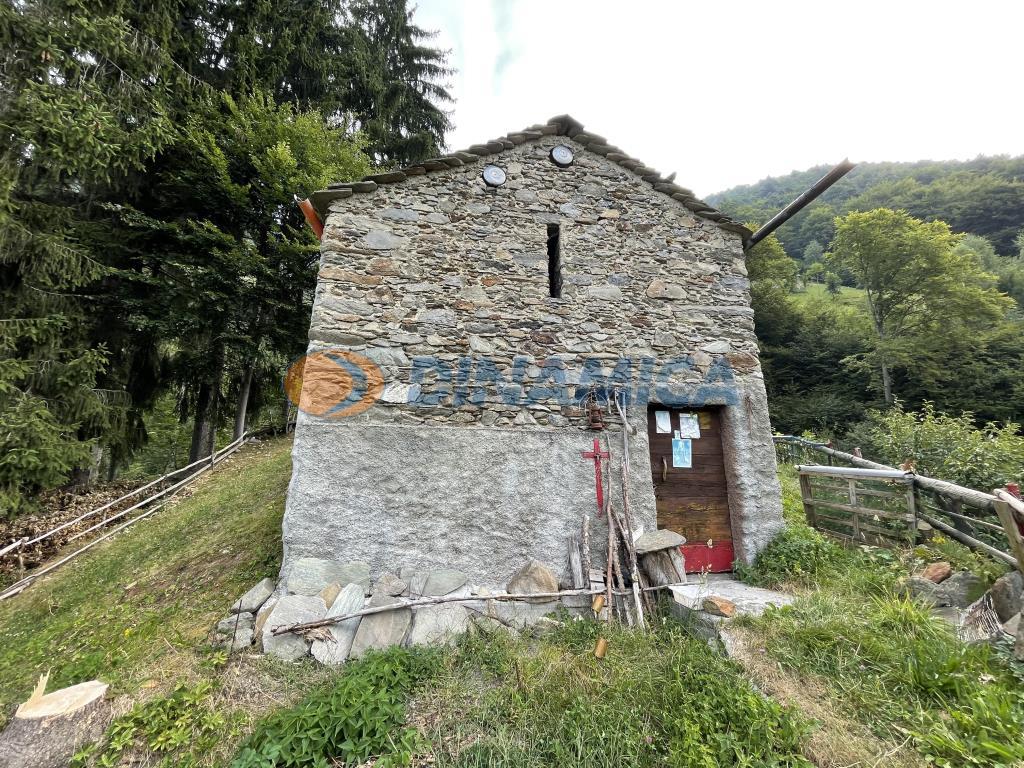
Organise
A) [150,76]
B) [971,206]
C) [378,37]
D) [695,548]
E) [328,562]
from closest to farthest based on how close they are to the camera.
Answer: [328,562], [695,548], [150,76], [378,37], [971,206]

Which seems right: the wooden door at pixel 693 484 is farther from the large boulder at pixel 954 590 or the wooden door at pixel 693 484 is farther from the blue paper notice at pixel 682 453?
the large boulder at pixel 954 590

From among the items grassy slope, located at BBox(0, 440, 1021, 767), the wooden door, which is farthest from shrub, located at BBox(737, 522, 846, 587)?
the wooden door

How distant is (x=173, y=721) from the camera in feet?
8.86

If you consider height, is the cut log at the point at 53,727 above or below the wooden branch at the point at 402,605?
below

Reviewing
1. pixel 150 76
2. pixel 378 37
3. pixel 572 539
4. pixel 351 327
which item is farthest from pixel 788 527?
pixel 378 37

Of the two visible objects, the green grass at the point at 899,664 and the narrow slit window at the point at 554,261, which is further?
the narrow slit window at the point at 554,261

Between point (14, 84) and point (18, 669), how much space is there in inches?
323

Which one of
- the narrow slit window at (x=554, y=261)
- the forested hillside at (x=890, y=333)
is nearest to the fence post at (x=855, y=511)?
the narrow slit window at (x=554, y=261)

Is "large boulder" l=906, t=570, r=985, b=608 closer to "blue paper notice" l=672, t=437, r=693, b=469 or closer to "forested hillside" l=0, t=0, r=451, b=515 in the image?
"blue paper notice" l=672, t=437, r=693, b=469

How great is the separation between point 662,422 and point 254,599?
187 inches

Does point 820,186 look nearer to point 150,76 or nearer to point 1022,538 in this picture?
point 1022,538

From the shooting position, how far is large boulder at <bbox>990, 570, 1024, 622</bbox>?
2744mm

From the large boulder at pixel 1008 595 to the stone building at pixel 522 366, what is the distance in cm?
172

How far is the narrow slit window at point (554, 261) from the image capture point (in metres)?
4.78
